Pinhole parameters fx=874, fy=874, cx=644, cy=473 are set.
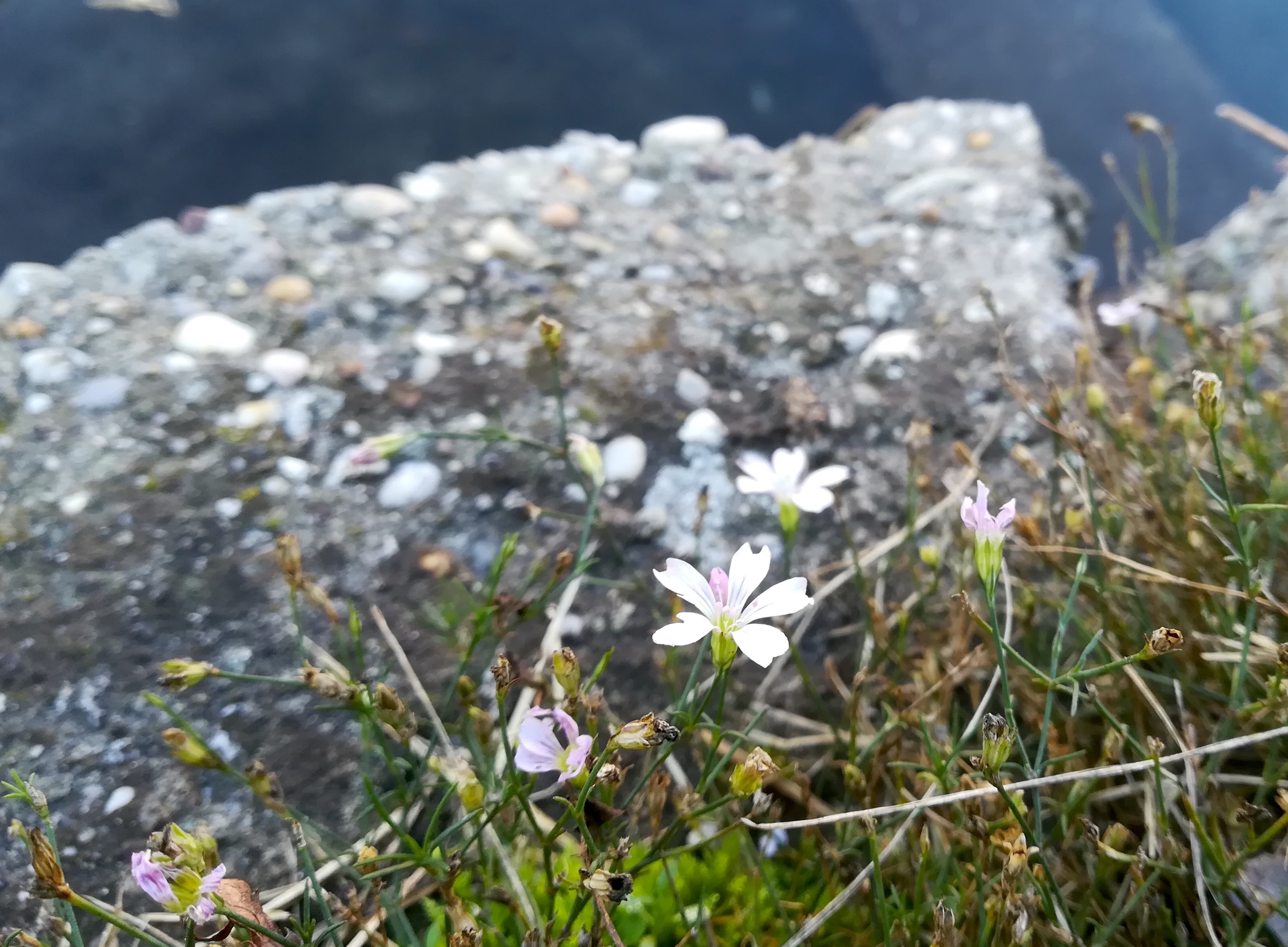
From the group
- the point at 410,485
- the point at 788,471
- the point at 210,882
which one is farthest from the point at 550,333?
the point at 210,882

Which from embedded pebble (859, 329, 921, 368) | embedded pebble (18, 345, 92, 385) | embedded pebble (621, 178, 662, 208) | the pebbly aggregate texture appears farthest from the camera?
embedded pebble (621, 178, 662, 208)

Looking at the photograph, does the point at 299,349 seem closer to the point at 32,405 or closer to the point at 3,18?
the point at 32,405

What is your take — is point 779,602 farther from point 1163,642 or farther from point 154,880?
point 154,880

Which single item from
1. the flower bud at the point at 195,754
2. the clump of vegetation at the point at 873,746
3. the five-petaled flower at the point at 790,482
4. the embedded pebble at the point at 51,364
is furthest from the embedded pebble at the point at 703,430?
the embedded pebble at the point at 51,364

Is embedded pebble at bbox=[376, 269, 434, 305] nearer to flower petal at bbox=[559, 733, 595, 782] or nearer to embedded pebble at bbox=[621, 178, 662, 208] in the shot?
embedded pebble at bbox=[621, 178, 662, 208]

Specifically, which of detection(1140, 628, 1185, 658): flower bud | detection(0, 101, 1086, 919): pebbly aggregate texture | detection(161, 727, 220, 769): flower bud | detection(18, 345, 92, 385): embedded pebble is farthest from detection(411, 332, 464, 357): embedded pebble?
detection(1140, 628, 1185, 658): flower bud

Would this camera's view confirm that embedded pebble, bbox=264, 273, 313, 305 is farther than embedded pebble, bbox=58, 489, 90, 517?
Yes
